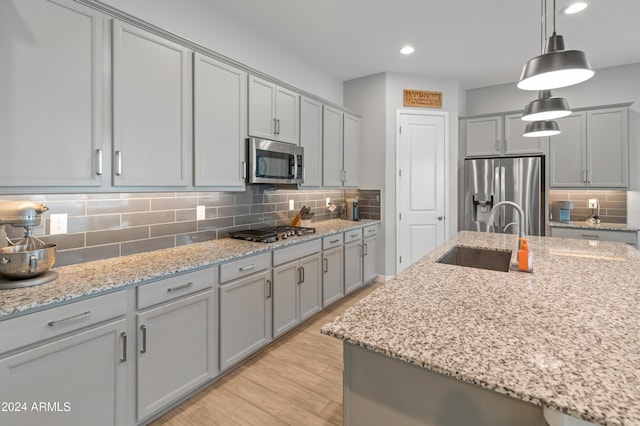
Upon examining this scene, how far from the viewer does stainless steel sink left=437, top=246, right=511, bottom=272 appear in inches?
90.5

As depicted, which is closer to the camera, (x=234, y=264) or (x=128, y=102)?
(x=128, y=102)

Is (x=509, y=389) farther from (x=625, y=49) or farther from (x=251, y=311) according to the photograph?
(x=625, y=49)

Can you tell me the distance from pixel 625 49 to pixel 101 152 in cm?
551

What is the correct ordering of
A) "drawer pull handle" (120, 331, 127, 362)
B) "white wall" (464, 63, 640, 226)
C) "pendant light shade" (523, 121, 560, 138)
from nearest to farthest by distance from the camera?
"drawer pull handle" (120, 331, 127, 362), "pendant light shade" (523, 121, 560, 138), "white wall" (464, 63, 640, 226)

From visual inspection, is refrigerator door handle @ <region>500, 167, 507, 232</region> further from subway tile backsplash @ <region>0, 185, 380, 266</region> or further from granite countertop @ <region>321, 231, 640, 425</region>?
subway tile backsplash @ <region>0, 185, 380, 266</region>

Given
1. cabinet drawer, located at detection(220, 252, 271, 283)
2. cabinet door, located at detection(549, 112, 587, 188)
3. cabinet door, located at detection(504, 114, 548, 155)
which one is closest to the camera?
cabinet drawer, located at detection(220, 252, 271, 283)

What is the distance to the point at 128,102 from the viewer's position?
188 cm

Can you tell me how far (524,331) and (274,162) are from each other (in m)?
2.39

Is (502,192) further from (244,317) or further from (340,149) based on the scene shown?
(244,317)

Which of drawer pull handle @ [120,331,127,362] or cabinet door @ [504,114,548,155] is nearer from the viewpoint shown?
drawer pull handle @ [120,331,127,362]

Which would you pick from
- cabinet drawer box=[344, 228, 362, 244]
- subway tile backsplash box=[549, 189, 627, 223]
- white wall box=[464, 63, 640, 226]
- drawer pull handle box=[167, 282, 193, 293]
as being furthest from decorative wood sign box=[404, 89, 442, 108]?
drawer pull handle box=[167, 282, 193, 293]

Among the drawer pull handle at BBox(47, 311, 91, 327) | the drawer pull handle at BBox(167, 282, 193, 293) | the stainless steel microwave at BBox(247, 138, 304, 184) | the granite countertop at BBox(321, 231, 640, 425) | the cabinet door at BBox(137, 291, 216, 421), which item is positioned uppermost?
the stainless steel microwave at BBox(247, 138, 304, 184)

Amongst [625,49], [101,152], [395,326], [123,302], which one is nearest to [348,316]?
[395,326]

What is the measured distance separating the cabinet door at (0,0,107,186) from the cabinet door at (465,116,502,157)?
461cm
